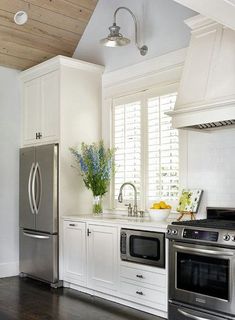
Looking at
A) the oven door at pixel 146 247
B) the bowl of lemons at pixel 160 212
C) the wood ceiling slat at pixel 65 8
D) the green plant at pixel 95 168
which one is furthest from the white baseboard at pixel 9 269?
the wood ceiling slat at pixel 65 8

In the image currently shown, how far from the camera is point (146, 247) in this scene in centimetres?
390

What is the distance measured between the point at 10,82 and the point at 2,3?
123cm

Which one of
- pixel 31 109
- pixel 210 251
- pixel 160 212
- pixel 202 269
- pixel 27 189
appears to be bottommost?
pixel 202 269

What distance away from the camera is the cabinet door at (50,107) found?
504 centimetres

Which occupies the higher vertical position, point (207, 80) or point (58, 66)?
point (58, 66)

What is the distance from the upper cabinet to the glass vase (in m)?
0.84

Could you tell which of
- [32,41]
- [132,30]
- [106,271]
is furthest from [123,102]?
[106,271]

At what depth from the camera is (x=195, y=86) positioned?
12.0 ft

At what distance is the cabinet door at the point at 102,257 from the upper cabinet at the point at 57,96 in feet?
4.25

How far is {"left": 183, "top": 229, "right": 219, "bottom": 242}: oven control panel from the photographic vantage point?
314cm

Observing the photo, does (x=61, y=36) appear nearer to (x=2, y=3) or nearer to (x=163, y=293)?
(x=2, y=3)

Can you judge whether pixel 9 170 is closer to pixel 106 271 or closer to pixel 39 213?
pixel 39 213

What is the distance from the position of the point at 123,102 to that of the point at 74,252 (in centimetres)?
187

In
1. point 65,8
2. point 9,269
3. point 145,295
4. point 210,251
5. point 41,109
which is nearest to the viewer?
point 210,251
